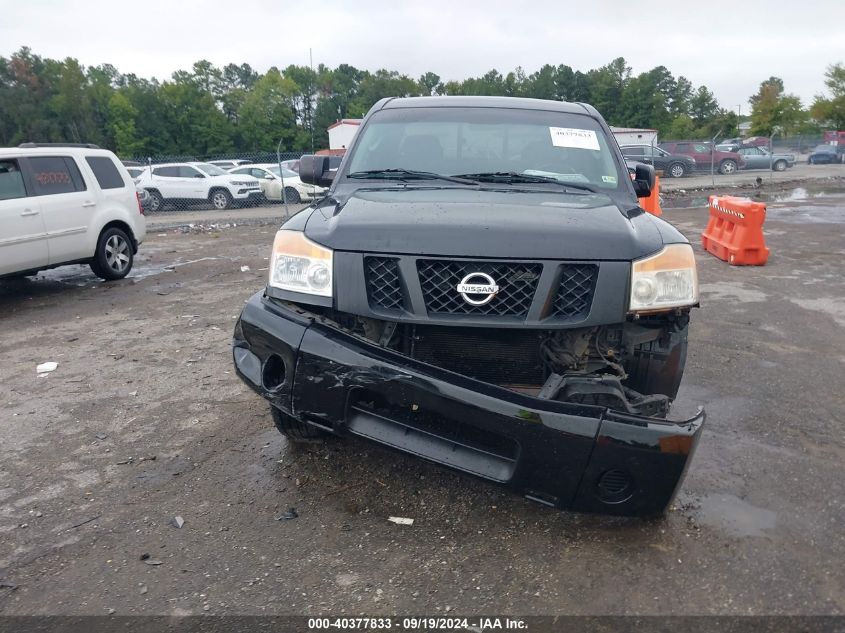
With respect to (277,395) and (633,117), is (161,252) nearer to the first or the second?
(277,395)

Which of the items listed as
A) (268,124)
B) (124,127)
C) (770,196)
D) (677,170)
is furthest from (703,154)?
(124,127)

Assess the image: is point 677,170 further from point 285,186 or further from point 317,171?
point 317,171

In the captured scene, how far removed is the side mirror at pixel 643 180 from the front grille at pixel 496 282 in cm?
181

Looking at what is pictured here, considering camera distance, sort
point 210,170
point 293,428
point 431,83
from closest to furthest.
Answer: point 293,428
point 210,170
point 431,83

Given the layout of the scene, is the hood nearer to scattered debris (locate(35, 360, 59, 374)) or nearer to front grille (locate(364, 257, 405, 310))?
front grille (locate(364, 257, 405, 310))

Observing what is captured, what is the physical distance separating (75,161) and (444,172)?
6.44 metres

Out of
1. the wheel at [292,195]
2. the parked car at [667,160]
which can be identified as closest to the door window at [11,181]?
the wheel at [292,195]

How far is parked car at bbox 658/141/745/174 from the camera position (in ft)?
100

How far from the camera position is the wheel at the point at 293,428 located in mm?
3350

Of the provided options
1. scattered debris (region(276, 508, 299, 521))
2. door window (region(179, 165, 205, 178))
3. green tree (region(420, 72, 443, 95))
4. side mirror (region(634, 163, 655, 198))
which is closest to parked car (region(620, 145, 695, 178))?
door window (region(179, 165, 205, 178))

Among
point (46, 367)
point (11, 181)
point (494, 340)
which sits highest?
point (11, 181)

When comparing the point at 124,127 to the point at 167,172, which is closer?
the point at 167,172

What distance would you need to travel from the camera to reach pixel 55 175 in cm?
809

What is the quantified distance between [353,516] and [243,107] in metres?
75.7
